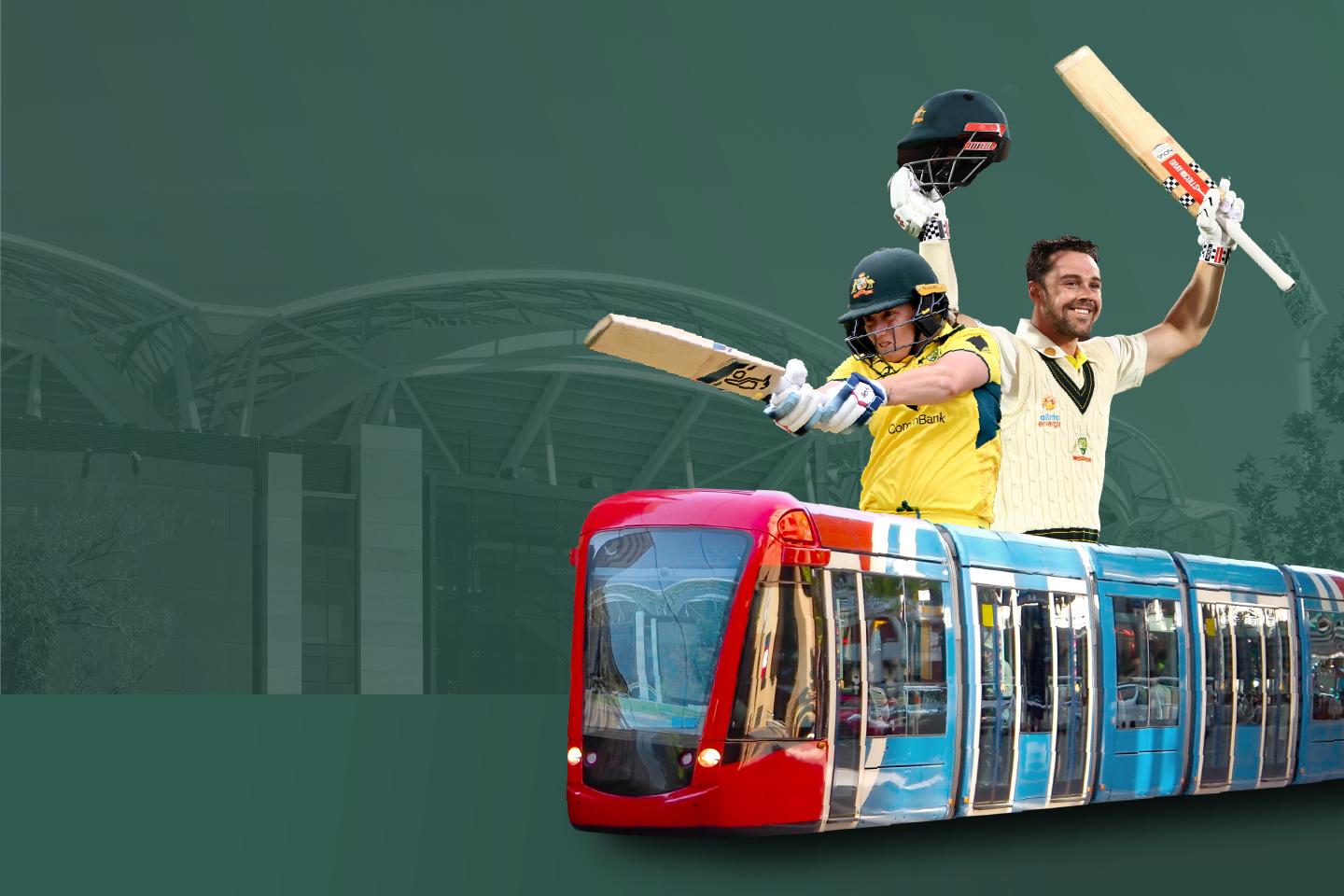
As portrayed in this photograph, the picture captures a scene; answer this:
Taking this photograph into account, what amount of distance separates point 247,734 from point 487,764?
206 centimetres

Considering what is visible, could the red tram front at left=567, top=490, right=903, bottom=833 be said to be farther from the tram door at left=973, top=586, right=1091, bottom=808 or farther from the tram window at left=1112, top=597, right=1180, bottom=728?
the tram window at left=1112, top=597, right=1180, bottom=728

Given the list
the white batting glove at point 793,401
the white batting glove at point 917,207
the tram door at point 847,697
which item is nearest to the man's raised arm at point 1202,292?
the white batting glove at point 917,207

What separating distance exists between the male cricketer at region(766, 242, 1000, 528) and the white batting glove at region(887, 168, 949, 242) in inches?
38.5

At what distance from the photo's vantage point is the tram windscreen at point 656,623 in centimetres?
648

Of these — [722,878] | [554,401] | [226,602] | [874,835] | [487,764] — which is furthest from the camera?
[554,401]

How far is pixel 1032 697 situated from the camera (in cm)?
770

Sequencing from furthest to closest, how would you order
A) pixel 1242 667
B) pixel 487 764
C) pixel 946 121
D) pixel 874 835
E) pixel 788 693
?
pixel 1242 667
pixel 487 764
pixel 946 121
pixel 874 835
pixel 788 693

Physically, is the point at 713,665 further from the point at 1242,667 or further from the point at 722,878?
the point at 1242,667

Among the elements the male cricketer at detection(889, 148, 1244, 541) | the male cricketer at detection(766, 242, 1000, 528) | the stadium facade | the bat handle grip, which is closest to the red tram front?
the male cricketer at detection(766, 242, 1000, 528)

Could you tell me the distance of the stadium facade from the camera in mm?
47125

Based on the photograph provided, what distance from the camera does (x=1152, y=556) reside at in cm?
912

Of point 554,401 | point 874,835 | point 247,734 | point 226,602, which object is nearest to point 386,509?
point 226,602

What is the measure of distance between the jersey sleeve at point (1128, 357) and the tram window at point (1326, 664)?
2.28m

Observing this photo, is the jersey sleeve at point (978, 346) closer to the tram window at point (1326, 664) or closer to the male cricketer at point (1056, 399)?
the male cricketer at point (1056, 399)
